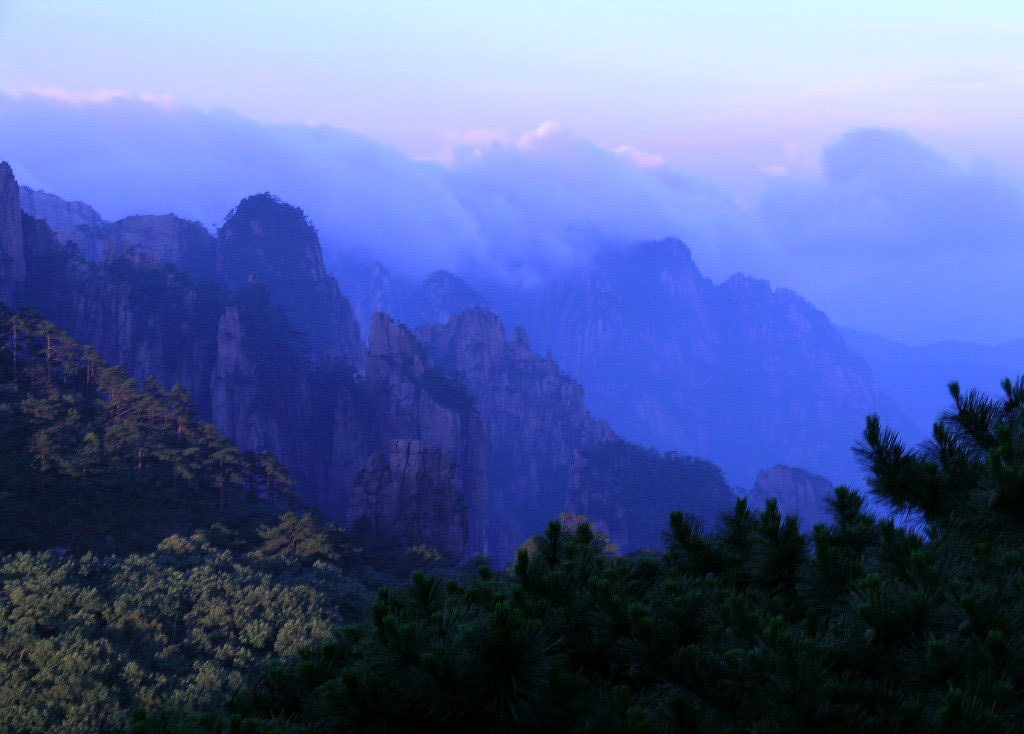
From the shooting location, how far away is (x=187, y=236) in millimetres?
110750

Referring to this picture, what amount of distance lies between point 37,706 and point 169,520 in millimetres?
27691

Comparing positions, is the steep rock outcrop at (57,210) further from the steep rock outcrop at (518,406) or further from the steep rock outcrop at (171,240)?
the steep rock outcrop at (518,406)

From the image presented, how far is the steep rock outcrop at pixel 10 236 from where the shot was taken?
7244cm

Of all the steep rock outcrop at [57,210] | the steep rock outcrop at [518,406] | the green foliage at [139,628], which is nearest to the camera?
the green foliage at [139,628]

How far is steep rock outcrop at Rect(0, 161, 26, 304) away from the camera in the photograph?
72.4 metres

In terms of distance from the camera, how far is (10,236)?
74.4 m

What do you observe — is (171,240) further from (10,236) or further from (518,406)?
(518,406)

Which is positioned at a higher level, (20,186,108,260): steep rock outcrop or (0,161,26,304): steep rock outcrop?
(20,186,108,260): steep rock outcrop

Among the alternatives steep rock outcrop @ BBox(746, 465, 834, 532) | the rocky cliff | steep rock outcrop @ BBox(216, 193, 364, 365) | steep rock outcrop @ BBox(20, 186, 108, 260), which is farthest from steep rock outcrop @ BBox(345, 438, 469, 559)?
steep rock outcrop @ BBox(20, 186, 108, 260)

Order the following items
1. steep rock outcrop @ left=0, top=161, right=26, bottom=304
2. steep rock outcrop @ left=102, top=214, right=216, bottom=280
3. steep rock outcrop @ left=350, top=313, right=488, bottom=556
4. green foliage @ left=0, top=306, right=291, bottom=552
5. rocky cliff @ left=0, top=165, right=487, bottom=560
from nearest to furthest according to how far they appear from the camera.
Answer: green foliage @ left=0, top=306, right=291, bottom=552, steep rock outcrop @ left=0, top=161, right=26, bottom=304, rocky cliff @ left=0, top=165, right=487, bottom=560, steep rock outcrop @ left=350, top=313, right=488, bottom=556, steep rock outcrop @ left=102, top=214, right=216, bottom=280

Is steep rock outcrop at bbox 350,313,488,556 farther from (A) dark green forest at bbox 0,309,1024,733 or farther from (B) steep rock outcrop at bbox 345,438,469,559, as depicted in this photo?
(A) dark green forest at bbox 0,309,1024,733

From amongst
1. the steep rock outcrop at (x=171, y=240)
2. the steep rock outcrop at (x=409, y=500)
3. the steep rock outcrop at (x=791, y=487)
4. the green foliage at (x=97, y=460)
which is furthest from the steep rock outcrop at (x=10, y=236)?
the steep rock outcrop at (x=791, y=487)

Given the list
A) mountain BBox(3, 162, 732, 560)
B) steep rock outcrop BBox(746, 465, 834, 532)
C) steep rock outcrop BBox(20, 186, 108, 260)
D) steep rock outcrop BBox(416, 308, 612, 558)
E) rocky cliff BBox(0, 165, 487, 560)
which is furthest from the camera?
steep rock outcrop BBox(20, 186, 108, 260)

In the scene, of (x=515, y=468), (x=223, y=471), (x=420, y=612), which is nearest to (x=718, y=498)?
(x=515, y=468)
